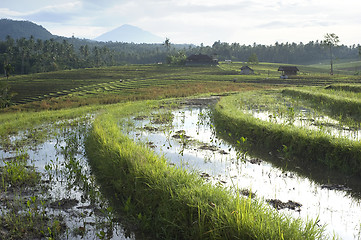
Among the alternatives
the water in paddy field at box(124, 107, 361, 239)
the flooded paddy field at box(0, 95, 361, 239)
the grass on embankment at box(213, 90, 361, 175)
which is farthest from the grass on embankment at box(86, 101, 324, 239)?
the grass on embankment at box(213, 90, 361, 175)

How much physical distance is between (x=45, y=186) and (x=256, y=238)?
18.7 ft

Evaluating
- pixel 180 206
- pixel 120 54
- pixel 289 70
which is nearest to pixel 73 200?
pixel 180 206

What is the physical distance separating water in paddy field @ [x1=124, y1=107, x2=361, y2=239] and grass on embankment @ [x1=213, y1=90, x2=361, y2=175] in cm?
80

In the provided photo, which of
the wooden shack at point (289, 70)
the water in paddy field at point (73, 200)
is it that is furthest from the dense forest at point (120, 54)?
the water in paddy field at point (73, 200)

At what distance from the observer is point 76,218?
5785 millimetres

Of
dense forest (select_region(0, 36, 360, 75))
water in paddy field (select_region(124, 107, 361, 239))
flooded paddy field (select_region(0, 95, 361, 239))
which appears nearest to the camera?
flooded paddy field (select_region(0, 95, 361, 239))

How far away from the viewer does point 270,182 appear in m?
7.36

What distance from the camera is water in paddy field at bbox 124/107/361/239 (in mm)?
5547

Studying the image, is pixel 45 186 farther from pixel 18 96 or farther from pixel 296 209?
pixel 18 96

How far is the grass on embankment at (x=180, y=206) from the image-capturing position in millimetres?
4062

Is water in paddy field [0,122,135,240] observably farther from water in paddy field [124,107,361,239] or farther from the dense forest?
the dense forest

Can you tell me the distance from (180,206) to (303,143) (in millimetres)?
5867

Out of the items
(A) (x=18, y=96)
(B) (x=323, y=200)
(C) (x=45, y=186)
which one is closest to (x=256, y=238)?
(B) (x=323, y=200)

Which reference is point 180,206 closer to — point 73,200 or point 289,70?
point 73,200
